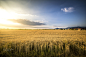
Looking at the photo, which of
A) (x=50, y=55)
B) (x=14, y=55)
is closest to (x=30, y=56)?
(x=14, y=55)

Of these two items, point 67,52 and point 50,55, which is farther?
point 67,52

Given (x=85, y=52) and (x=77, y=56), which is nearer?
(x=77, y=56)

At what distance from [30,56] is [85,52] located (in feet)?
15.5

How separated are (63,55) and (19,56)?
11.5 feet

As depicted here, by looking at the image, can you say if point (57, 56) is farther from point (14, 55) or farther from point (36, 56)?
point (14, 55)

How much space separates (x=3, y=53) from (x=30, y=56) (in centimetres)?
232

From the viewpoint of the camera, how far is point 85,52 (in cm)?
390

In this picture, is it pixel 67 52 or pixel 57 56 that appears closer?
Result: pixel 57 56

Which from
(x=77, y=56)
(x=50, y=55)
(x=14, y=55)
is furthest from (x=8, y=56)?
(x=77, y=56)

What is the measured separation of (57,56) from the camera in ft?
11.5

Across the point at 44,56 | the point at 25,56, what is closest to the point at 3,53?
the point at 25,56

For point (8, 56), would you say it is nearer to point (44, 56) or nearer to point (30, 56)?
point (30, 56)

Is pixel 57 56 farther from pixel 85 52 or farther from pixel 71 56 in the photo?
pixel 85 52

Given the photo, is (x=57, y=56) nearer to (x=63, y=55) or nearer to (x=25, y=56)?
(x=63, y=55)
